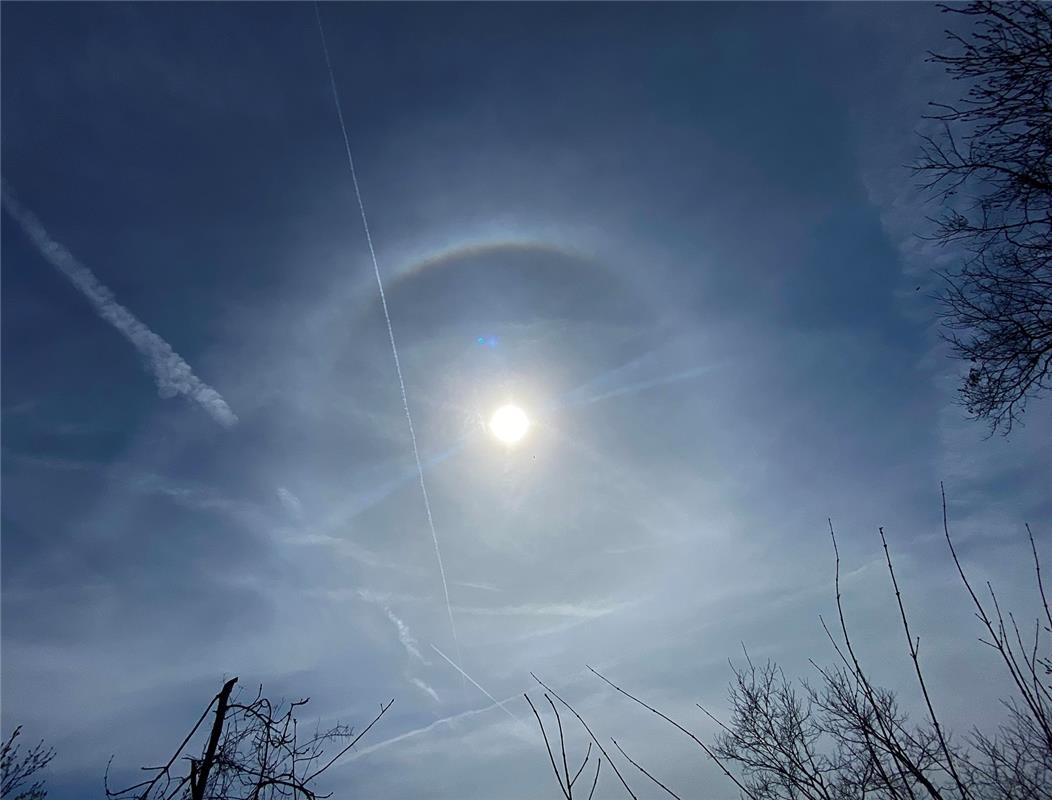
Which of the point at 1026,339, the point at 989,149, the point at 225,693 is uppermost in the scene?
the point at 989,149

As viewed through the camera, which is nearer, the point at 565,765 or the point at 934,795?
the point at 934,795

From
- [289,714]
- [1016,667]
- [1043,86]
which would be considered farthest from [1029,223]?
[289,714]

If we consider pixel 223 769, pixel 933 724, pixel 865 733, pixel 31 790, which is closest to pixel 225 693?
pixel 223 769

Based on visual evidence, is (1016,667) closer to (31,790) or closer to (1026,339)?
(1026,339)

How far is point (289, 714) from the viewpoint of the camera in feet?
7.86

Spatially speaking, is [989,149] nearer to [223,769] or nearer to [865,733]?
[865,733]

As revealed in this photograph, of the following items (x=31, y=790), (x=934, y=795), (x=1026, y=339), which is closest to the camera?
(x=934, y=795)

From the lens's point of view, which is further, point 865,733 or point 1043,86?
point 1043,86

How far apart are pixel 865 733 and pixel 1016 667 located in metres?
0.51

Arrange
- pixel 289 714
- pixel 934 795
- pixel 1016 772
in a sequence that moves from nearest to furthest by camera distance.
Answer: pixel 934 795
pixel 1016 772
pixel 289 714

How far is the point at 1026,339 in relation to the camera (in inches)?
207

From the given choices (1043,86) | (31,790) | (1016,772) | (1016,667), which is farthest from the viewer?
(31,790)

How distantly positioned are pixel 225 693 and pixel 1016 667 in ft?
8.71

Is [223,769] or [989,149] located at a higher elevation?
[989,149]
